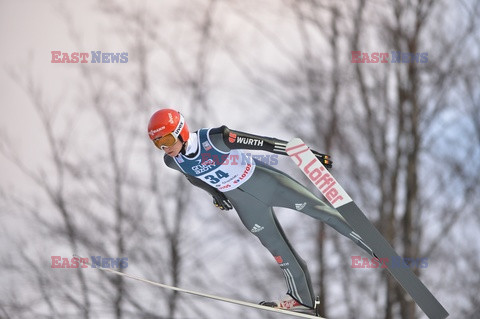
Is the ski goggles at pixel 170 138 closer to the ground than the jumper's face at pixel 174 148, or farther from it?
farther from it

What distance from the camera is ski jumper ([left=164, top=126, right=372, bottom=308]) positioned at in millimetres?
3777

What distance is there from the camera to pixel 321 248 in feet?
35.6

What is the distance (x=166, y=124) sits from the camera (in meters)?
3.66

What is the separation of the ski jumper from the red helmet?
12cm

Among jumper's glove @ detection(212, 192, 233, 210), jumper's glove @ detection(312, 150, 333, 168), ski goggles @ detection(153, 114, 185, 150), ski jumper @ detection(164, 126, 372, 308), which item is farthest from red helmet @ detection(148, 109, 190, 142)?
jumper's glove @ detection(312, 150, 333, 168)

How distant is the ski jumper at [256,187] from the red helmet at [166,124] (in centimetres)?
12

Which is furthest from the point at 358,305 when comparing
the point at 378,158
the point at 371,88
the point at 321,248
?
the point at 371,88

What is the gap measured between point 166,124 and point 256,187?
2.46 ft

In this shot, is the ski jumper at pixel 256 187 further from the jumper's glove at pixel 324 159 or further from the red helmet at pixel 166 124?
the jumper's glove at pixel 324 159

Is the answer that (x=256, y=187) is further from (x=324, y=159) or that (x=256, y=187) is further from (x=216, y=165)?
(x=324, y=159)

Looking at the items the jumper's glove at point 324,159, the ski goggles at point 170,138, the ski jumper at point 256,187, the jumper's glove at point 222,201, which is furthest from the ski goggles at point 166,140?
the jumper's glove at point 324,159

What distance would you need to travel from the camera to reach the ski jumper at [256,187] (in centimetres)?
378

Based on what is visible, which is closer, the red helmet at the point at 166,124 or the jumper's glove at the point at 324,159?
the red helmet at the point at 166,124

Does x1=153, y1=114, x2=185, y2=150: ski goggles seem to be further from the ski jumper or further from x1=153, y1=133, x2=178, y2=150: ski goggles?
the ski jumper
